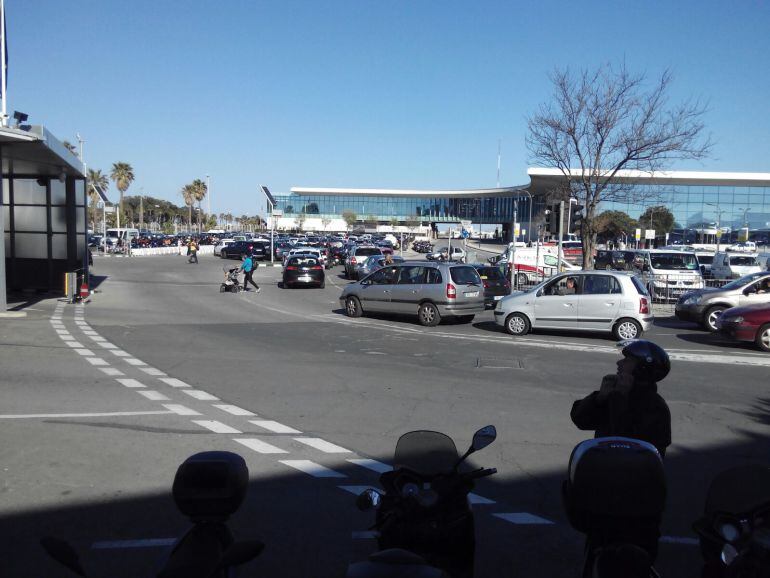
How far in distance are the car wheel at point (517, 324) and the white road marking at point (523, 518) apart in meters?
11.9

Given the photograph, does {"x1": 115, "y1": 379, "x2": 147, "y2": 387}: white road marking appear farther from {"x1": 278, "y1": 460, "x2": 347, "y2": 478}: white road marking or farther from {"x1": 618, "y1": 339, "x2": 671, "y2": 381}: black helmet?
{"x1": 618, "y1": 339, "x2": 671, "y2": 381}: black helmet

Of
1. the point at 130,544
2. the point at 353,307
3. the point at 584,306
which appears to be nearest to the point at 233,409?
the point at 130,544

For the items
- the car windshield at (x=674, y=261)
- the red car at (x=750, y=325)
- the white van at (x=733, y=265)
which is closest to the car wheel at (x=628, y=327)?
the red car at (x=750, y=325)

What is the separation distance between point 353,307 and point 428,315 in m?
2.88

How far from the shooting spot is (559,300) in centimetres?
1694

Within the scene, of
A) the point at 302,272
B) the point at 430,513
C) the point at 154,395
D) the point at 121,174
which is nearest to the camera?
the point at 430,513

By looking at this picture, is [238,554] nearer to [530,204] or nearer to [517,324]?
[517,324]

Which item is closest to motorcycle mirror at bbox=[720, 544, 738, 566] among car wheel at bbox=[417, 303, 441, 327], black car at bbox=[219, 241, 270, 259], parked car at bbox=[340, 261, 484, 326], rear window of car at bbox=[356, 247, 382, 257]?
parked car at bbox=[340, 261, 484, 326]

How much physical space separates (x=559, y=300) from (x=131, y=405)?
1091 cm

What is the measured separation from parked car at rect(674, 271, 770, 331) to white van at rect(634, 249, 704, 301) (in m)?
6.05

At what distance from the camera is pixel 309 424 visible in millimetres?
8398

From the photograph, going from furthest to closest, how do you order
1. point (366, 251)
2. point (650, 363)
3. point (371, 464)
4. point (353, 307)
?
point (366, 251), point (353, 307), point (371, 464), point (650, 363)

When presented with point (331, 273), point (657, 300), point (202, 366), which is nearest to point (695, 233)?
point (331, 273)

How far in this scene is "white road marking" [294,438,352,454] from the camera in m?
7.27
